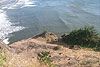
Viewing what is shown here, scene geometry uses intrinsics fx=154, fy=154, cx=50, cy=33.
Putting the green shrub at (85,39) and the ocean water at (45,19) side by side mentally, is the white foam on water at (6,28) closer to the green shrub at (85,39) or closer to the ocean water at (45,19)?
the ocean water at (45,19)

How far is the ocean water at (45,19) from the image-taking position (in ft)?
103

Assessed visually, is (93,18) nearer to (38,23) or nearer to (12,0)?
(38,23)

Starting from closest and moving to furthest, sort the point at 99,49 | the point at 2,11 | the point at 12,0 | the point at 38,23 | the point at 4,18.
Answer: the point at 99,49 < the point at 38,23 < the point at 4,18 < the point at 2,11 < the point at 12,0

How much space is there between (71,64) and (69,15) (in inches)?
1152

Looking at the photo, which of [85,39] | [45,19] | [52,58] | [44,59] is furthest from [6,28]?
[44,59]

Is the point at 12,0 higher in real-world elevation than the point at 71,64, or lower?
lower

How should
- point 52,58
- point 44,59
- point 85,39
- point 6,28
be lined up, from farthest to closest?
1. point 6,28
2. point 85,39
3. point 52,58
4. point 44,59

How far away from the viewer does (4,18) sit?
38719 mm

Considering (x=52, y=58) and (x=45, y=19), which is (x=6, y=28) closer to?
(x=45, y=19)

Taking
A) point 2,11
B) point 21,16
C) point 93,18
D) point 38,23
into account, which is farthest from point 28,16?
point 93,18


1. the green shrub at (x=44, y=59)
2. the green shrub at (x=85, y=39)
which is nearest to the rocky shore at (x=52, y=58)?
the green shrub at (x=44, y=59)

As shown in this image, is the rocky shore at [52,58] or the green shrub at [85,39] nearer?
the rocky shore at [52,58]

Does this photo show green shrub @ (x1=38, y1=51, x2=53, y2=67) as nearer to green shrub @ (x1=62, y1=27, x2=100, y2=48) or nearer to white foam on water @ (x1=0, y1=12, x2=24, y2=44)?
green shrub @ (x1=62, y1=27, x2=100, y2=48)

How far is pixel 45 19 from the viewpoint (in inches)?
1492
